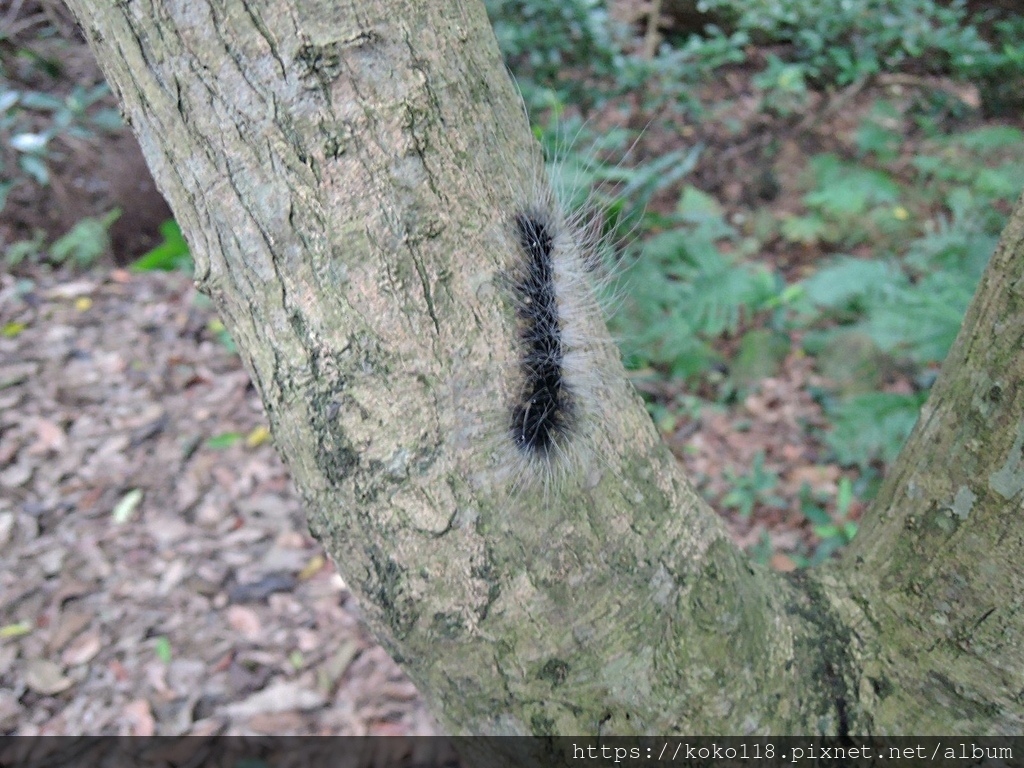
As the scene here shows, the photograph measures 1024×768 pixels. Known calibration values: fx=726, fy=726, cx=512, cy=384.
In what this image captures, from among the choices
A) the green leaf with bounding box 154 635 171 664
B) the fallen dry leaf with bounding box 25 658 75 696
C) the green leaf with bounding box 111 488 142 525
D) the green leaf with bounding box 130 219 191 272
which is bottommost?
the green leaf with bounding box 154 635 171 664

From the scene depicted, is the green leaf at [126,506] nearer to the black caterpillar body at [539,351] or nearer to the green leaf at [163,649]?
the green leaf at [163,649]

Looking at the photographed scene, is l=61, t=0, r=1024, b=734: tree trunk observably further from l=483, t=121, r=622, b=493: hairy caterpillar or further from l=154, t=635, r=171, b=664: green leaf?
l=154, t=635, r=171, b=664: green leaf

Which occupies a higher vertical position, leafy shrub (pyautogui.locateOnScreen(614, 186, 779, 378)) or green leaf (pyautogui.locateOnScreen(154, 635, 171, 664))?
leafy shrub (pyautogui.locateOnScreen(614, 186, 779, 378))

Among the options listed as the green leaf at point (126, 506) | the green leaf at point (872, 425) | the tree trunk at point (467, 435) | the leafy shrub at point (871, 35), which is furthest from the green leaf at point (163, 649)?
the leafy shrub at point (871, 35)

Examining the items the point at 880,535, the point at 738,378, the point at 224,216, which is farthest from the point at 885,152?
the point at 224,216

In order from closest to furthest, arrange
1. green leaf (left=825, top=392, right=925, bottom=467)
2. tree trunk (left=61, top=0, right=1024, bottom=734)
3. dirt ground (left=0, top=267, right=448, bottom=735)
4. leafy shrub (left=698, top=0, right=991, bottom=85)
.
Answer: tree trunk (left=61, top=0, right=1024, bottom=734) → dirt ground (left=0, top=267, right=448, bottom=735) → green leaf (left=825, top=392, right=925, bottom=467) → leafy shrub (left=698, top=0, right=991, bottom=85)

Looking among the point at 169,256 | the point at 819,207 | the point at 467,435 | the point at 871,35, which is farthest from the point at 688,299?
the point at 871,35

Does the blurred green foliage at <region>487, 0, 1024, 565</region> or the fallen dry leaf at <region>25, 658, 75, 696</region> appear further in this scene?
the blurred green foliage at <region>487, 0, 1024, 565</region>

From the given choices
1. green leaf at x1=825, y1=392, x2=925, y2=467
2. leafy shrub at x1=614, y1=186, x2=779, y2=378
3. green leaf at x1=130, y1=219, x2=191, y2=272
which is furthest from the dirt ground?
green leaf at x1=825, y1=392, x2=925, y2=467
